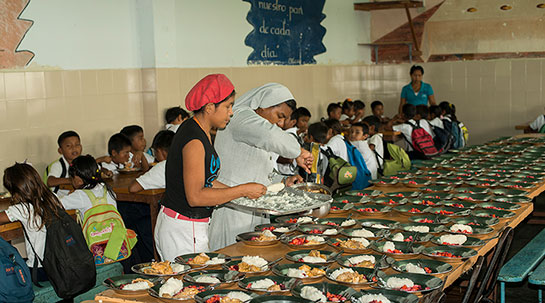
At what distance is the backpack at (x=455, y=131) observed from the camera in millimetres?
8672

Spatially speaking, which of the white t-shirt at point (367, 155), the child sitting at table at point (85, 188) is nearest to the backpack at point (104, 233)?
the child sitting at table at point (85, 188)

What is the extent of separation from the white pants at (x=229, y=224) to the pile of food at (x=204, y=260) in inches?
33.3

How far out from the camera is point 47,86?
592cm

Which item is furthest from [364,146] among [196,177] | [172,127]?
[196,177]

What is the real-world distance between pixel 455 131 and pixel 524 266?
5356mm

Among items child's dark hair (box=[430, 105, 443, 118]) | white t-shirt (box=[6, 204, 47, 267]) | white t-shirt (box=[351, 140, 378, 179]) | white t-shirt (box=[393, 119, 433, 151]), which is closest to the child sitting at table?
white t-shirt (box=[6, 204, 47, 267])

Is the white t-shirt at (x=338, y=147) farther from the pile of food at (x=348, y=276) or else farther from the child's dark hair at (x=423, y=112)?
the pile of food at (x=348, y=276)

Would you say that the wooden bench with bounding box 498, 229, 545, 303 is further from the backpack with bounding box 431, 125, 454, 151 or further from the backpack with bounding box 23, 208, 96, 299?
the backpack with bounding box 431, 125, 454, 151

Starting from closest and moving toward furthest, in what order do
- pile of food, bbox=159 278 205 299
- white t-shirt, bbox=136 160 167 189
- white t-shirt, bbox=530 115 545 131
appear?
pile of food, bbox=159 278 205 299
white t-shirt, bbox=136 160 167 189
white t-shirt, bbox=530 115 545 131

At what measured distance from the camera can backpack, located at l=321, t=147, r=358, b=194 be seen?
5570mm

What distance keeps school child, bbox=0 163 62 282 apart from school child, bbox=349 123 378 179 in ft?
12.1

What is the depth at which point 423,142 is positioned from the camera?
25.9ft

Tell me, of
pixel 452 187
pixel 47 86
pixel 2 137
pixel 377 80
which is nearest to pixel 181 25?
pixel 47 86

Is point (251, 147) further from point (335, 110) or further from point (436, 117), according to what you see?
point (436, 117)
